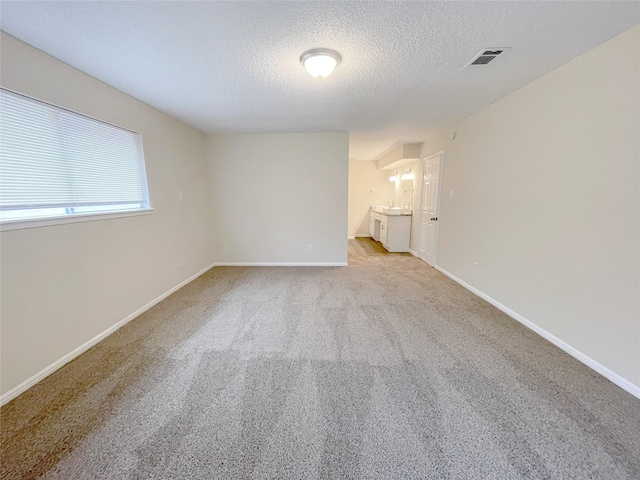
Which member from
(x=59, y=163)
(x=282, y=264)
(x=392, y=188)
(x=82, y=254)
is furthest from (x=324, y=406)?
(x=392, y=188)

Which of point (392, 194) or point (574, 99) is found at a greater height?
point (574, 99)

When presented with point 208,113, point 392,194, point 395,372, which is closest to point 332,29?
point 208,113

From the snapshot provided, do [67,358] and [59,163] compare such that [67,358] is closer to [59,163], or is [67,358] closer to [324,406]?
[59,163]

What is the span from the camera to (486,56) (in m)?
1.99

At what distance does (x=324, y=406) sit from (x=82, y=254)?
2.42 meters

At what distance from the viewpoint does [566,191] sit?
2117 millimetres

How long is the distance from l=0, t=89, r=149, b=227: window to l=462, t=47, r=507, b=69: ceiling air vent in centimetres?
345

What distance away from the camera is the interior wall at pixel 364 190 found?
24.9ft

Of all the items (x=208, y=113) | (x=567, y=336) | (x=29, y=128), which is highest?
(x=208, y=113)

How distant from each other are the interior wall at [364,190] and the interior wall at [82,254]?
196 inches

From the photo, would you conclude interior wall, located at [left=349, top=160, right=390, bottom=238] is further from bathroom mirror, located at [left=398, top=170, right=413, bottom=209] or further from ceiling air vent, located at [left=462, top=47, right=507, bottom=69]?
ceiling air vent, located at [left=462, top=47, right=507, bottom=69]

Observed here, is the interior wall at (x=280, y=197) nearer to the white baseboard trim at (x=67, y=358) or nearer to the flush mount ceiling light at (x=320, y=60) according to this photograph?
the white baseboard trim at (x=67, y=358)

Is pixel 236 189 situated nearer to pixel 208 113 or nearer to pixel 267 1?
pixel 208 113

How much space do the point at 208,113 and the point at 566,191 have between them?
13.2ft
